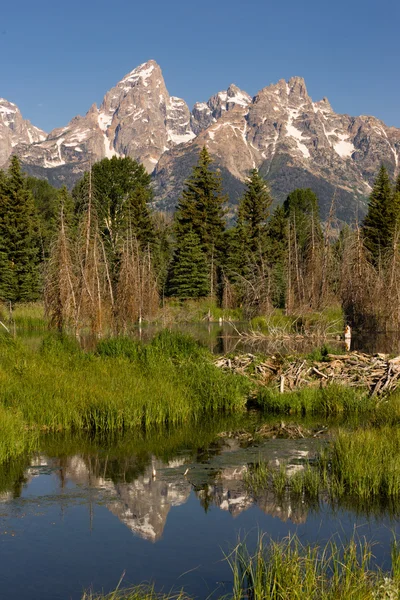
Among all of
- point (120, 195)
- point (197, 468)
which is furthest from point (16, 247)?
point (197, 468)

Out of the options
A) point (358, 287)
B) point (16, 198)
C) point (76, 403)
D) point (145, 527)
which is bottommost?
point (145, 527)

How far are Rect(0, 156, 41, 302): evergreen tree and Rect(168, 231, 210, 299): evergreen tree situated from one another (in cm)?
1338

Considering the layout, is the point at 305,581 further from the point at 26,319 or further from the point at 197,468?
the point at 26,319

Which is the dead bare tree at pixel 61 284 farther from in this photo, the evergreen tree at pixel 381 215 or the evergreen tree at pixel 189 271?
the evergreen tree at pixel 381 215

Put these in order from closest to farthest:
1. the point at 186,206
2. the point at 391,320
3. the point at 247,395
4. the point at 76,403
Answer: the point at 76,403 → the point at 247,395 → the point at 391,320 → the point at 186,206

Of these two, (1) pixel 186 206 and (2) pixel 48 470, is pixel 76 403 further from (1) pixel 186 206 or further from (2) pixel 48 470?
(1) pixel 186 206

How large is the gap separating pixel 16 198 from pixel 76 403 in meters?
50.5

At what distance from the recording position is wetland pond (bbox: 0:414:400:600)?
8219mm

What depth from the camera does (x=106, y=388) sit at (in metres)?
16.8

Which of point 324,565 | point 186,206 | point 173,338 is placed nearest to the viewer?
point 324,565

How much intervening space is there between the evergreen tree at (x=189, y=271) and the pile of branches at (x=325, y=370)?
140 feet

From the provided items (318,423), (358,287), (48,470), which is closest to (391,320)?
(358,287)

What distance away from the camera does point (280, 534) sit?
9.35 m

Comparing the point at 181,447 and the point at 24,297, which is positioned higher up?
the point at 24,297
